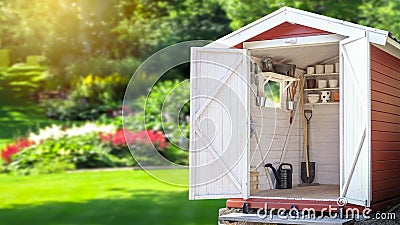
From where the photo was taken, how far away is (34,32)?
19.5 meters

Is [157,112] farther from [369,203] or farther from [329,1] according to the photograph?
[369,203]

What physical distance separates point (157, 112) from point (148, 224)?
490 cm

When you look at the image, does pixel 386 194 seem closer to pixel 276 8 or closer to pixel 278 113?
pixel 278 113

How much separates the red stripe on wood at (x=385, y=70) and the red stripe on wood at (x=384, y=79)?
0.12 feet

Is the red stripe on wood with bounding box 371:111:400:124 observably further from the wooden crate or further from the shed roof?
the wooden crate

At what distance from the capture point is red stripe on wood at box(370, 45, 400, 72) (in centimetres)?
745

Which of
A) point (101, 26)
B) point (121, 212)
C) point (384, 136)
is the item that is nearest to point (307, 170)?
point (384, 136)

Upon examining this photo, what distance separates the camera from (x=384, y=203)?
7730 mm

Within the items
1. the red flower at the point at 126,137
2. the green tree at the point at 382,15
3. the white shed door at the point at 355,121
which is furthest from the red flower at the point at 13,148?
the white shed door at the point at 355,121

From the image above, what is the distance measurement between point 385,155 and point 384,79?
0.88 m

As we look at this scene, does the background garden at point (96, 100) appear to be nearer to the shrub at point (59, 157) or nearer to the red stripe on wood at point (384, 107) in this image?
the shrub at point (59, 157)

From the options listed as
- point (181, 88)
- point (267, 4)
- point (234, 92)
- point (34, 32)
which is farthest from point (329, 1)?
point (234, 92)

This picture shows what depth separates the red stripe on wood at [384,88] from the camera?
7.46 m

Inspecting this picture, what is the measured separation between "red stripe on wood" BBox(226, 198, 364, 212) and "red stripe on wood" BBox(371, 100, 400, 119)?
1155mm
